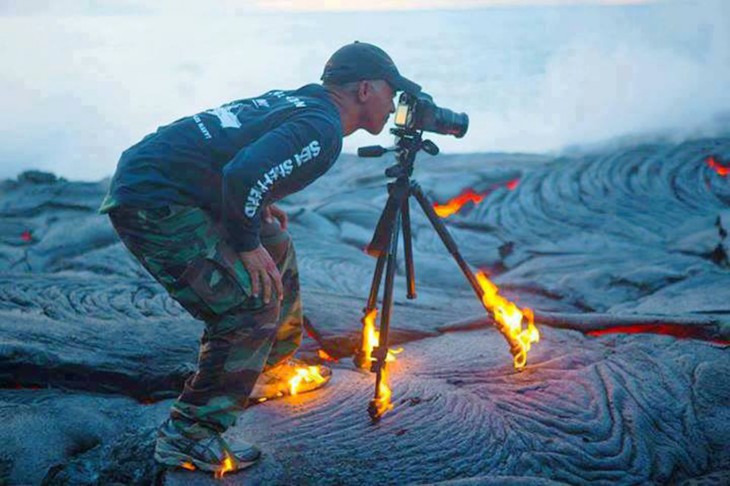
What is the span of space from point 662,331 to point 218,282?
2.87m

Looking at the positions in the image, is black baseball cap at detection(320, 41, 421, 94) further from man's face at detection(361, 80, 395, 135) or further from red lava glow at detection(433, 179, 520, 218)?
red lava glow at detection(433, 179, 520, 218)

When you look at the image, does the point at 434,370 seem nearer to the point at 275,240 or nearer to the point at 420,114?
the point at 275,240

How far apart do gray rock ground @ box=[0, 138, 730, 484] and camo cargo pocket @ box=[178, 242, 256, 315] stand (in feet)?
2.50

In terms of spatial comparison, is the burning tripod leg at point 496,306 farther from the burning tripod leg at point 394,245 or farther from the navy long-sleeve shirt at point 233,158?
the navy long-sleeve shirt at point 233,158

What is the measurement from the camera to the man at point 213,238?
2.84 m

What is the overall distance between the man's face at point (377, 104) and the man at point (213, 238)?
0.98ft

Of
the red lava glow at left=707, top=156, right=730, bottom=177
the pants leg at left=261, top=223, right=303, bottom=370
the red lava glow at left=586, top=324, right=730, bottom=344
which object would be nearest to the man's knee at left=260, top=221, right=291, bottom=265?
the pants leg at left=261, top=223, right=303, bottom=370

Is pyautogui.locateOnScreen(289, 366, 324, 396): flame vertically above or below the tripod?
below

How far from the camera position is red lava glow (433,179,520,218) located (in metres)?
8.77

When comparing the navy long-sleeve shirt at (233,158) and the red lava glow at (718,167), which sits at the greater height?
the navy long-sleeve shirt at (233,158)

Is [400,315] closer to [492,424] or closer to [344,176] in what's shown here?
[492,424]

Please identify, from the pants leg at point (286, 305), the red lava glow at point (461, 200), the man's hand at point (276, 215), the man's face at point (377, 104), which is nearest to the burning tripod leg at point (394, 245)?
the man's face at point (377, 104)

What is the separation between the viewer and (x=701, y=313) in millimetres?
4695

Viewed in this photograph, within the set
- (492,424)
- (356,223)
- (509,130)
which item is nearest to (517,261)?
(356,223)
